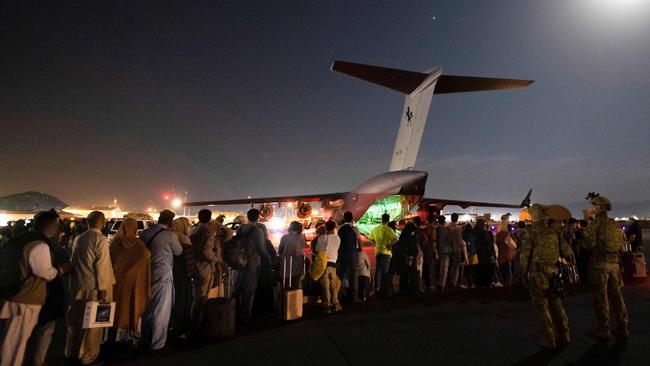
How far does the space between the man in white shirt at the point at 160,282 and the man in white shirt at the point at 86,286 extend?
23.5 inches

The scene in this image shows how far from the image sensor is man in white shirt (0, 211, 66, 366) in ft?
11.3

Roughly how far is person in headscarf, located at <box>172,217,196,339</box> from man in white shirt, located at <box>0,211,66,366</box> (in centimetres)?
173

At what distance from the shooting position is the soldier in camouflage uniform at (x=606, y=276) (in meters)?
4.89

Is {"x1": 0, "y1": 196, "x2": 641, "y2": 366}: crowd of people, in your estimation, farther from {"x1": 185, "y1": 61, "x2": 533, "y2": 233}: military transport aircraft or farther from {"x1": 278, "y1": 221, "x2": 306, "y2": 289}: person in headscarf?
{"x1": 185, "y1": 61, "x2": 533, "y2": 233}: military transport aircraft

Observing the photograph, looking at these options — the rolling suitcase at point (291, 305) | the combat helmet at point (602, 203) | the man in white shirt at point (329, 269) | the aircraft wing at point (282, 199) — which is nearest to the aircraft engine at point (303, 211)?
the aircraft wing at point (282, 199)

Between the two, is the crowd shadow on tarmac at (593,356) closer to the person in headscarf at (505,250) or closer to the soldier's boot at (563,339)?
the soldier's boot at (563,339)

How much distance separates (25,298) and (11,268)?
350 mm

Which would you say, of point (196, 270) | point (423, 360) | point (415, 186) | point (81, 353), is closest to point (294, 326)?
point (196, 270)

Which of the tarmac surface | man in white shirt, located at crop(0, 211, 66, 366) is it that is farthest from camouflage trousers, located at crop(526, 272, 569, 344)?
man in white shirt, located at crop(0, 211, 66, 366)

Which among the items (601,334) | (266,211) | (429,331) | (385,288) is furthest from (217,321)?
(266,211)

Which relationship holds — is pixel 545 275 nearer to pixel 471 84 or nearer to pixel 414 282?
pixel 414 282

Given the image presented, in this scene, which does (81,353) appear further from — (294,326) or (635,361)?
(635,361)

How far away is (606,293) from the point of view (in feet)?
16.3

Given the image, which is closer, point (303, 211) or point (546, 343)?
point (546, 343)
